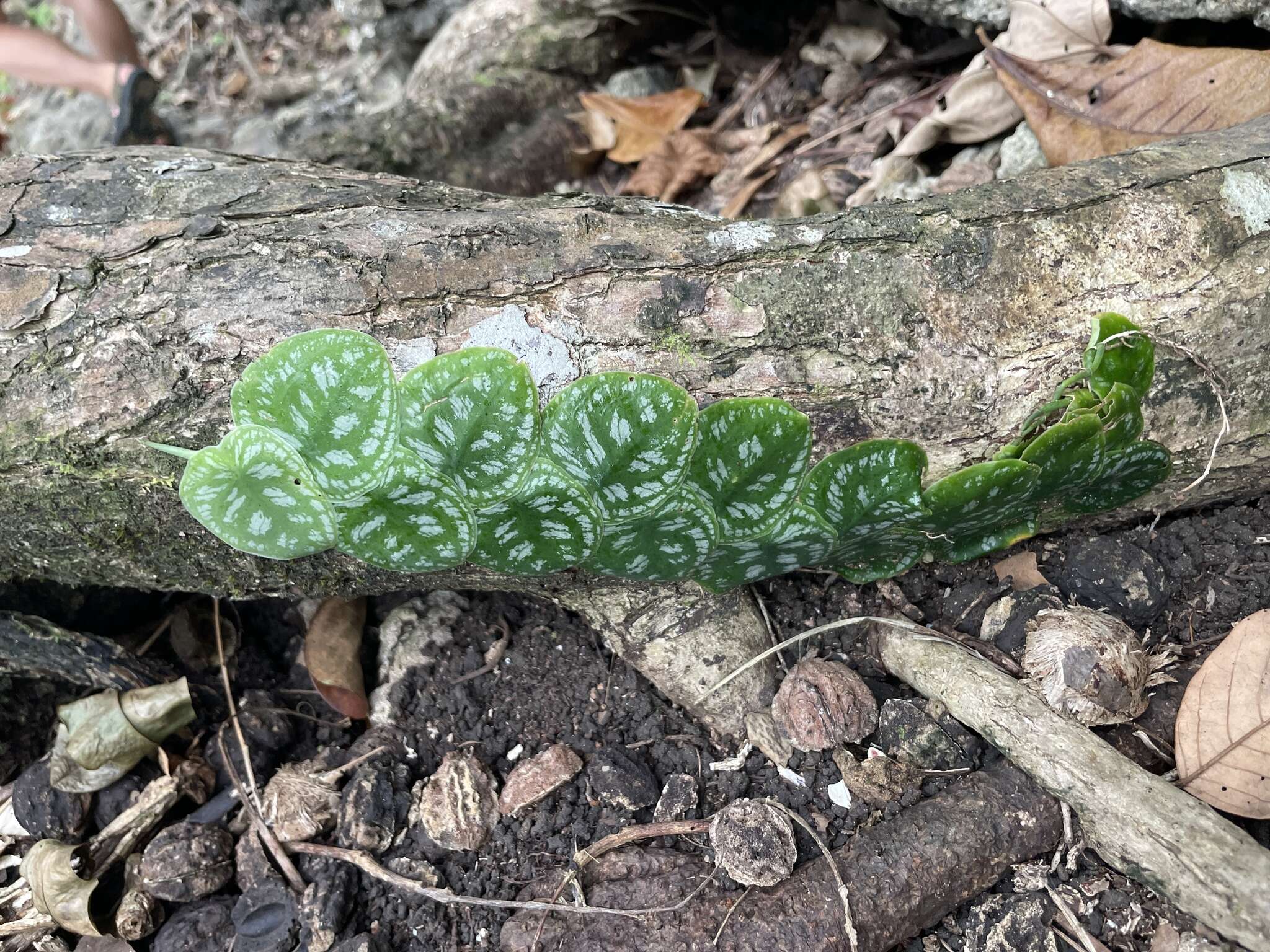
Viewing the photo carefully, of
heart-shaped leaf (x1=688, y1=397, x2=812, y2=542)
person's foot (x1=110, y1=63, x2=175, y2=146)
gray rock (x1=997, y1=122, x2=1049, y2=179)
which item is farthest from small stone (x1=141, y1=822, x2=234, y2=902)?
person's foot (x1=110, y1=63, x2=175, y2=146)

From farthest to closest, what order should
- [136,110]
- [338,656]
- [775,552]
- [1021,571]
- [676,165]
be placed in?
[136,110]
[676,165]
[338,656]
[1021,571]
[775,552]

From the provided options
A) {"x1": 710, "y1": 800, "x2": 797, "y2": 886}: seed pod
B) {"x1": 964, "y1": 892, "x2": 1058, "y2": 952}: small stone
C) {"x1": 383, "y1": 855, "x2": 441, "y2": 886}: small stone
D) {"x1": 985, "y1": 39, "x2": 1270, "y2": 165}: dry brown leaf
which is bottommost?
{"x1": 383, "y1": 855, "x2": 441, "y2": 886}: small stone

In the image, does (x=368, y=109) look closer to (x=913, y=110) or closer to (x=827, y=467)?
(x=913, y=110)

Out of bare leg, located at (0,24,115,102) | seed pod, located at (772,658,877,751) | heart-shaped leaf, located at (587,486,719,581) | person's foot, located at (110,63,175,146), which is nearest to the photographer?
heart-shaped leaf, located at (587,486,719,581)

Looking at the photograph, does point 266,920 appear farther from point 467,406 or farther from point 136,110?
point 136,110

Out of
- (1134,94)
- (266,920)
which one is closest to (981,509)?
(1134,94)

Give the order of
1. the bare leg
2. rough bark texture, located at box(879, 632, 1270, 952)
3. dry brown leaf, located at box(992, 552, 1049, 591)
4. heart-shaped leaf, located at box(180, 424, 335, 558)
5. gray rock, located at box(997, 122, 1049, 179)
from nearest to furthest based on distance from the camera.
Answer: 1. rough bark texture, located at box(879, 632, 1270, 952)
2. heart-shaped leaf, located at box(180, 424, 335, 558)
3. dry brown leaf, located at box(992, 552, 1049, 591)
4. gray rock, located at box(997, 122, 1049, 179)
5. the bare leg

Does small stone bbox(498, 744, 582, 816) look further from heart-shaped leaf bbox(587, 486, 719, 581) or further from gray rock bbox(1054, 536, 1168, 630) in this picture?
gray rock bbox(1054, 536, 1168, 630)
